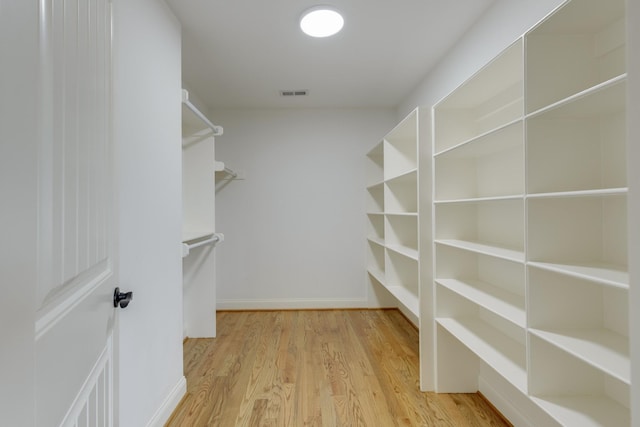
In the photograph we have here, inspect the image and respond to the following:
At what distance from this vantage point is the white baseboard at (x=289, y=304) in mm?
3656

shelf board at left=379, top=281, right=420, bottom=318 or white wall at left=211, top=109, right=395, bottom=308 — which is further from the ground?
white wall at left=211, top=109, right=395, bottom=308

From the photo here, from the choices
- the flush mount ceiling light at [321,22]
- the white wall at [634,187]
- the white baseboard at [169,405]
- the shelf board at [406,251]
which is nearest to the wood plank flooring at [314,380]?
the white baseboard at [169,405]

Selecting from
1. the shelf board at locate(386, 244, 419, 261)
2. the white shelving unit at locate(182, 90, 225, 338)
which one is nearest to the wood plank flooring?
the white shelving unit at locate(182, 90, 225, 338)

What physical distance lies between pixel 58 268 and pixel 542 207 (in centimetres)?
145

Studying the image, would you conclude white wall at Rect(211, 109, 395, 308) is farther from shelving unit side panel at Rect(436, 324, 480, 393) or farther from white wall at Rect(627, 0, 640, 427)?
white wall at Rect(627, 0, 640, 427)

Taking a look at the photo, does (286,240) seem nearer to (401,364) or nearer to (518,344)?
(401,364)

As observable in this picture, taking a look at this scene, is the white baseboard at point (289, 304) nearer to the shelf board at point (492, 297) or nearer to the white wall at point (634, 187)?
the shelf board at point (492, 297)

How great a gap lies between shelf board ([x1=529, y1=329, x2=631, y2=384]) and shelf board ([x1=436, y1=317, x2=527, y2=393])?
282 mm

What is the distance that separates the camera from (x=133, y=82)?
144cm

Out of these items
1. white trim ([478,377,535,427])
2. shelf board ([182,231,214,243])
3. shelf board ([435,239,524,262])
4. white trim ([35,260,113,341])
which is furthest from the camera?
shelf board ([182,231,214,243])

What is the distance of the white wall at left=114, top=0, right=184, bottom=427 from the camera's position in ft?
4.46

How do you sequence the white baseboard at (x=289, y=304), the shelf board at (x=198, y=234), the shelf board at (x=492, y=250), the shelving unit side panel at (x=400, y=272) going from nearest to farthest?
the shelf board at (x=492, y=250) → the shelf board at (x=198, y=234) → the shelving unit side panel at (x=400, y=272) → the white baseboard at (x=289, y=304)

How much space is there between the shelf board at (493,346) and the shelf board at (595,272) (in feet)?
1.67

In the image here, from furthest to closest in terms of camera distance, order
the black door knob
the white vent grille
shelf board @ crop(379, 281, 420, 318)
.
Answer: the white vent grille < shelf board @ crop(379, 281, 420, 318) < the black door knob
